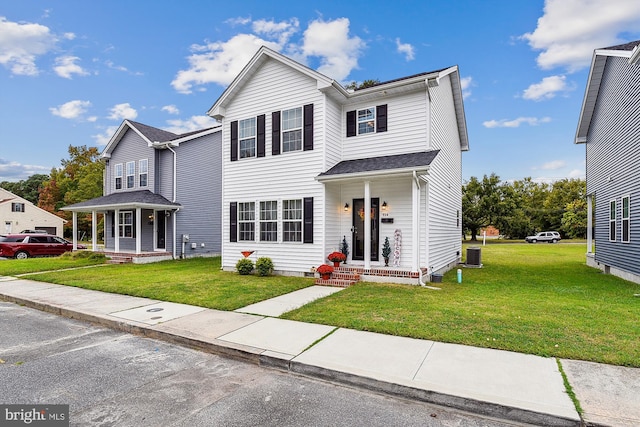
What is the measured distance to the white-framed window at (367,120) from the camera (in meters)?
11.1

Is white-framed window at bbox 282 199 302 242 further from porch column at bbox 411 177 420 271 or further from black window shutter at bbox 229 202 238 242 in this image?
porch column at bbox 411 177 420 271

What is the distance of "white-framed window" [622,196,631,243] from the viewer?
33.4 feet

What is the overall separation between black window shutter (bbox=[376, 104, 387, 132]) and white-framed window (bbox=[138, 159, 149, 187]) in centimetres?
1363

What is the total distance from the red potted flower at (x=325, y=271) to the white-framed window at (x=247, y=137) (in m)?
5.19

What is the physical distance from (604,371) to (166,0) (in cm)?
1871

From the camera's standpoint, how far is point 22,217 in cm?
3794

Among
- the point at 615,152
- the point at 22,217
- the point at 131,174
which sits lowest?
the point at 22,217

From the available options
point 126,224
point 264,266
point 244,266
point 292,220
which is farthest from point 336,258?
point 126,224

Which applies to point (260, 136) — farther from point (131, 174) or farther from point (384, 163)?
point (131, 174)

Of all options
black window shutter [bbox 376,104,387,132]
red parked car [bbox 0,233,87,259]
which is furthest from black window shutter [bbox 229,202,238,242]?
red parked car [bbox 0,233,87,259]

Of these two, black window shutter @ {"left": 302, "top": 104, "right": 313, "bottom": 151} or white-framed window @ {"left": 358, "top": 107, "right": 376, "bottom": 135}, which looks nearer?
black window shutter @ {"left": 302, "top": 104, "right": 313, "bottom": 151}

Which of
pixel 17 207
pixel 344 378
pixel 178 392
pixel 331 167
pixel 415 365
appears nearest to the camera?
pixel 178 392

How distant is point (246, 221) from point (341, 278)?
15.1 ft

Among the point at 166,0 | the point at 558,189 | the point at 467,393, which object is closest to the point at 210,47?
the point at 166,0
